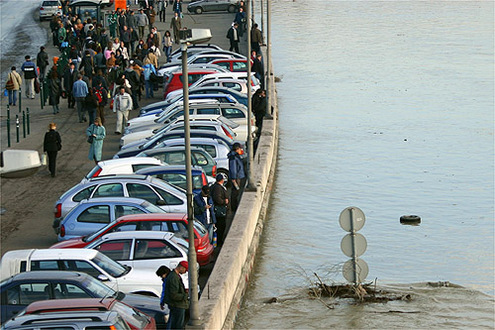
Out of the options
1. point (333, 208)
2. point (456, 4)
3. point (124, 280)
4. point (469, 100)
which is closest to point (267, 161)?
point (333, 208)

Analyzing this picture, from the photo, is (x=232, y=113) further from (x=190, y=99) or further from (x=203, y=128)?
(x=203, y=128)

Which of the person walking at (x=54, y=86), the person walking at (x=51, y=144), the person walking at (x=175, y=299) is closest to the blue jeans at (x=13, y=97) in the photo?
the person walking at (x=54, y=86)

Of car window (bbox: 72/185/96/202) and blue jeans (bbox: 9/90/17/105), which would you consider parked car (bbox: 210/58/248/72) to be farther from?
car window (bbox: 72/185/96/202)

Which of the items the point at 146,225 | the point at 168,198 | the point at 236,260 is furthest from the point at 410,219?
the point at 146,225

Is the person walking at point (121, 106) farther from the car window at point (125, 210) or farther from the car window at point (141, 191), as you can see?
the car window at point (125, 210)

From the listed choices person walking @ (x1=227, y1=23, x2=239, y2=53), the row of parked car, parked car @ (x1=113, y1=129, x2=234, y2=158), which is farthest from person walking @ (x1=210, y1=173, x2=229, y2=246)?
person walking @ (x1=227, y1=23, x2=239, y2=53)

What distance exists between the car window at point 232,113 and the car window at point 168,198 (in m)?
9.94

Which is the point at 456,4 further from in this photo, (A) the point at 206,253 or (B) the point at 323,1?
(A) the point at 206,253

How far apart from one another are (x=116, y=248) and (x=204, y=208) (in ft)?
11.4

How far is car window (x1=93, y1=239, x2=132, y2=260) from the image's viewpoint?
64.1 feet

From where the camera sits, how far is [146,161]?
2695cm

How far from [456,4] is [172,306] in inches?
3376

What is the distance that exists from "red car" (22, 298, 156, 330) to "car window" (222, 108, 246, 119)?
58.7 ft

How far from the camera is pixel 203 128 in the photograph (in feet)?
101
